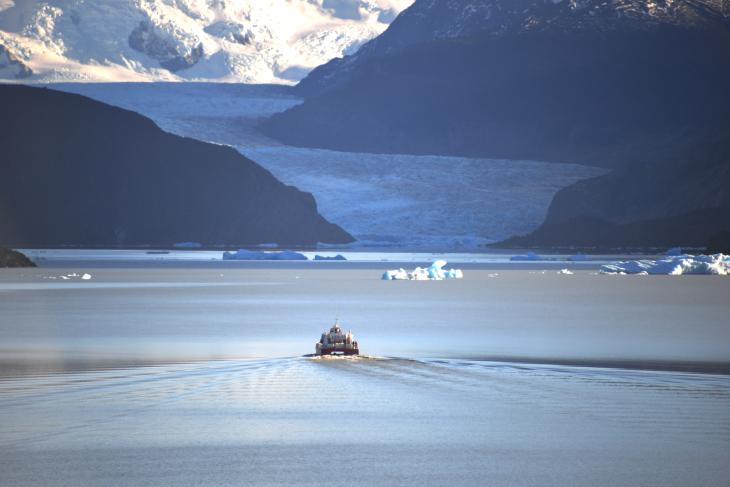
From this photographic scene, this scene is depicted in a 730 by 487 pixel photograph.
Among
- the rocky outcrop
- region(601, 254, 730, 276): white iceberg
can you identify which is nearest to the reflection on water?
region(601, 254, 730, 276): white iceberg

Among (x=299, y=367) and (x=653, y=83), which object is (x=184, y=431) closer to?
(x=299, y=367)

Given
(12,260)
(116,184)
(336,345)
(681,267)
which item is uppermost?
(116,184)

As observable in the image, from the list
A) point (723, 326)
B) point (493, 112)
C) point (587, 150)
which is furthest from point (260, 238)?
point (723, 326)

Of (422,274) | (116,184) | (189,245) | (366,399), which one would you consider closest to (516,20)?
(116,184)

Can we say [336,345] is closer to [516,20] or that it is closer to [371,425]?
[371,425]

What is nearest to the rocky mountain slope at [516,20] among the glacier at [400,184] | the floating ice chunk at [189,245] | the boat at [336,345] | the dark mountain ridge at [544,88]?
the dark mountain ridge at [544,88]
